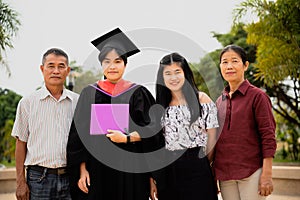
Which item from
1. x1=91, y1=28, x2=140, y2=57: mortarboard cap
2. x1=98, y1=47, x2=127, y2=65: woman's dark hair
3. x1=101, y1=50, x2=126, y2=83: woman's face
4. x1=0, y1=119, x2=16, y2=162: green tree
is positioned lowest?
x1=0, y1=119, x2=16, y2=162: green tree

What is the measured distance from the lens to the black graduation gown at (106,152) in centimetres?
279

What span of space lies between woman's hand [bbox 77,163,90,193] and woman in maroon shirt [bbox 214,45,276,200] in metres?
0.87

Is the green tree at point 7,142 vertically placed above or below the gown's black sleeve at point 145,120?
below

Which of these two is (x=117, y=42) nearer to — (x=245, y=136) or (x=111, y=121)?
(x=111, y=121)

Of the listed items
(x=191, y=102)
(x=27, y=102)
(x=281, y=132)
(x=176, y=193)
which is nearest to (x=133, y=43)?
(x=191, y=102)

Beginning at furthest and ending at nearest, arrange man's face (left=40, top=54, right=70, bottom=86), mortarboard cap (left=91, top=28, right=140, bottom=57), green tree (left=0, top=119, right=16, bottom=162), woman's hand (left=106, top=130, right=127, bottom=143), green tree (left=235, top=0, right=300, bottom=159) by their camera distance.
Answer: green tree (left=0, top=119, right=16, bottom=162) → green tree (left=235, top=0, right=300, bottom=159) → man's face (left=40, top=54, right=70, bottom=86) → mortarboard cap (left=91, top=28, right=140, bottom=57) → woman's hand (left=106, top=130, right=127, bottom=143)

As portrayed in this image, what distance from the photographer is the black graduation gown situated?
2795mm

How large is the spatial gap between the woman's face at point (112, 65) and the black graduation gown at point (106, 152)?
12 cm

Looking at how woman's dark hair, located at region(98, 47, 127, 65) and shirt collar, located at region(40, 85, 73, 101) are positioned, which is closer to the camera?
woman's dark hair, located at region(98, 47, 127, 65)

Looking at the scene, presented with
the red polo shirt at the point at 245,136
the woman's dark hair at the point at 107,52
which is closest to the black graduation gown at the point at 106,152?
the woman's dark hair at the point at 107,52

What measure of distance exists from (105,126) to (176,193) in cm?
64

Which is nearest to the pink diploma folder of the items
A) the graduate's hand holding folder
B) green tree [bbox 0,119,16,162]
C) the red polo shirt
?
the graduate's hand holding folder

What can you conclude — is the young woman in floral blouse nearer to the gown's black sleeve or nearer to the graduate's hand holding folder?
the gown's black sleeve

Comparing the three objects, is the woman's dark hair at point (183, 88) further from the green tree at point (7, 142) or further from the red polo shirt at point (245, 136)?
the green tree at point (7, 142)
